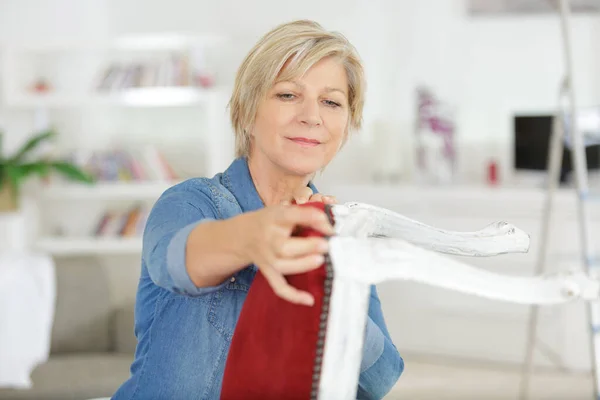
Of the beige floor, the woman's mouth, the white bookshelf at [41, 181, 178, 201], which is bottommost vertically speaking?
the beige floor

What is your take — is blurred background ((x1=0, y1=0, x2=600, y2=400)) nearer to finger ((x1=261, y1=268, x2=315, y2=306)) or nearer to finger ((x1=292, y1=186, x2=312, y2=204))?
finger ((x1=292, y1=186, x2=312, y2=204))

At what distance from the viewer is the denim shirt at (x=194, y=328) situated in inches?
35.9

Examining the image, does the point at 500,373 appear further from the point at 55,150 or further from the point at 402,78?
the point at 55,150

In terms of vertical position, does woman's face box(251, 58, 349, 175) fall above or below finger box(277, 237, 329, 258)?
above

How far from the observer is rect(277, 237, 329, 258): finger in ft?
2.02

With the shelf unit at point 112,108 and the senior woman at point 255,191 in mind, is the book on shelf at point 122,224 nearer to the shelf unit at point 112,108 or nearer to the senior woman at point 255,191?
the shelf unit at point 112,108

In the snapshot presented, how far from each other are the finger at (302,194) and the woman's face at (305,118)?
1.7 inches

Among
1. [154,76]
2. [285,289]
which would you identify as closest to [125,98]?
[154,76]

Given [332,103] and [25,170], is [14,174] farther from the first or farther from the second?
[332,103]

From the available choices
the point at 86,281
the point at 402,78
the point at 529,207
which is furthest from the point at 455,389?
the point at 402,78

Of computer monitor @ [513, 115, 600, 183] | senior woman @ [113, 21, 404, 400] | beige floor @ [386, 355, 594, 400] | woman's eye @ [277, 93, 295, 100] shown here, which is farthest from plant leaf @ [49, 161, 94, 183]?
woman's eye @ [277, 93, 295, 100]

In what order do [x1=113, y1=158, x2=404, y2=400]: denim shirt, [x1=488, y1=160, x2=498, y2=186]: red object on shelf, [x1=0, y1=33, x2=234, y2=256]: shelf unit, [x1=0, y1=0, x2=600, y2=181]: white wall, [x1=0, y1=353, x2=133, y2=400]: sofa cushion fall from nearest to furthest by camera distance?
[x1=113, y1=158, x2=404, y2=400]: denim shirt, [x1=0, y1=353, x2=133, y2=400]: sofa cushion, [x1=488, y1=160, x2=498, y2=186]: red object on shelf, [x1=0, y1=33, x2=234, y2=256]: shelf unit, [x1=0, y1=0, x2=600, y2=181]: white wall

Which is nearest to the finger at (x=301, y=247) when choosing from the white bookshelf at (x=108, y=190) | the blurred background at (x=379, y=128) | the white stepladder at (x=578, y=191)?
the white stepladder at (x=578, y=191)

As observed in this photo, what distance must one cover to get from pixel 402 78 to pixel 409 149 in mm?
457
